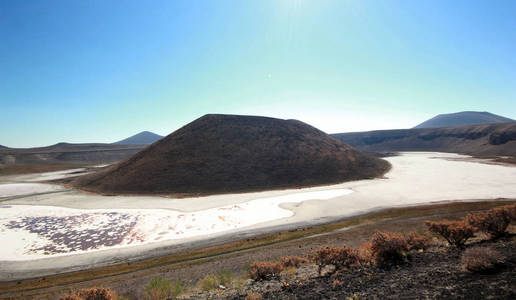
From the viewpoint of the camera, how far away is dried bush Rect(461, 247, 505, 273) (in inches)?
328

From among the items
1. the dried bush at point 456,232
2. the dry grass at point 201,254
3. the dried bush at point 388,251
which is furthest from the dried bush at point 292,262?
the dried bush at point 456,232

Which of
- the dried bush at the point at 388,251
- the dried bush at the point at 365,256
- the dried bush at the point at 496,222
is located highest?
the dried bush at the point at 496,222

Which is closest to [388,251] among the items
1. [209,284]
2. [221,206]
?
[209,284]

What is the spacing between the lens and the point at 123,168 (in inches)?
2363

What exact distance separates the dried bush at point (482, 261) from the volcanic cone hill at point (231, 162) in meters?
41.9

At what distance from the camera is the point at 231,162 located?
60906 millimetres

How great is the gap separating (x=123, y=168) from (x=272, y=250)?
56.0 m

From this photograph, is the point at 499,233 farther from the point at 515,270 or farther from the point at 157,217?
the point at 157,217

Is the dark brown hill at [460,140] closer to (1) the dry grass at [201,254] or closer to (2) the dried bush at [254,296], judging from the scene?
(1) the dry grass at [201,254]

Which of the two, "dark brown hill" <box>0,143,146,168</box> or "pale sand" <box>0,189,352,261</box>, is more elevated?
"dark brown hill" <box>0,143,146,168</box>

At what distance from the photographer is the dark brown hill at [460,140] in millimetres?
109000

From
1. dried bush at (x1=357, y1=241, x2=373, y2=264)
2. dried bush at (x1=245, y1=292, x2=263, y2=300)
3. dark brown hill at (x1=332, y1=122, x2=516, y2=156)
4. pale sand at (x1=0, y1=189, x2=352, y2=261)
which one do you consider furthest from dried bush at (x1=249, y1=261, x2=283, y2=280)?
dark brown hill at (x1=332, y1=122, x2=516, y2=156)

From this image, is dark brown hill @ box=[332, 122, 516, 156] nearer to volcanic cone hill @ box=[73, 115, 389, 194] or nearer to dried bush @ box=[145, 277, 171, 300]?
volcanic cone hill @ box=[73, 115, 389, 194]

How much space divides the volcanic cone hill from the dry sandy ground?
6.14m
